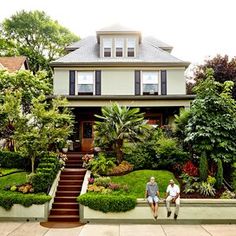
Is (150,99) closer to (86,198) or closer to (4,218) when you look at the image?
(86,198)

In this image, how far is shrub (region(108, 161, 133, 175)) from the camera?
1403 cm

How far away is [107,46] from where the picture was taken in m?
22.0

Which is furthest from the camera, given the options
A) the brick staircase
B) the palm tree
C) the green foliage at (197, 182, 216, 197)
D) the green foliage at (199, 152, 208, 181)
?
the palm tree

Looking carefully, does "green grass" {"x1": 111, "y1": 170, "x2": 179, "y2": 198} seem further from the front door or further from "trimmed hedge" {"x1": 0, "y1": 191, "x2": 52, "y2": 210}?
the front door

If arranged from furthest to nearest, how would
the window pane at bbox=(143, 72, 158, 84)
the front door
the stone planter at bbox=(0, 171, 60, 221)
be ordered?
the front door, the window pane at bbox=(143, 72, 158, 84), the stone planter at bbox=(0, 171, 60, 221)

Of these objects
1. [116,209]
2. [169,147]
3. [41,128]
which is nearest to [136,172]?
[169,147]

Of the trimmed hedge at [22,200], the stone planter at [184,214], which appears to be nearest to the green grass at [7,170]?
the trimmed hedge at [22,200]

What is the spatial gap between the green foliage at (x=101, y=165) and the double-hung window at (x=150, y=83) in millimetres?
7403

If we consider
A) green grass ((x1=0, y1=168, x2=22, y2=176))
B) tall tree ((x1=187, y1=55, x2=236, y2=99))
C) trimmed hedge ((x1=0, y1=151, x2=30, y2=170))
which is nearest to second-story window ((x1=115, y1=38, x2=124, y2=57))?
tall tree ((x1=187, y1=55, x2=236, y2=99))

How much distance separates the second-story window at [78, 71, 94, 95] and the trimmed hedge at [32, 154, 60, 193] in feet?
24.8

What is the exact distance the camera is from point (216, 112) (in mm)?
14664

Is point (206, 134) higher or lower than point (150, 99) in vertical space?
lower

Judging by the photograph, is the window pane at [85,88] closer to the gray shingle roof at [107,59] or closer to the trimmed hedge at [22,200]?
the gray shingle roof at [107,59]

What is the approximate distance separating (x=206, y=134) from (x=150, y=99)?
5.35m
